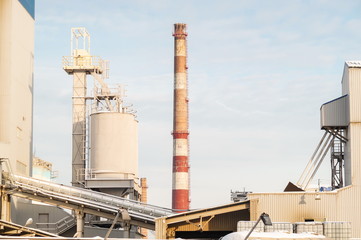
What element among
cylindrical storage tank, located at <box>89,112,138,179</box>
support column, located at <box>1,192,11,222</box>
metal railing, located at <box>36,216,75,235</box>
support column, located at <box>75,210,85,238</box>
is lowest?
metal railing, located at <box>36,216,75,235</box>

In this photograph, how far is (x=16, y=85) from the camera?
6384cm

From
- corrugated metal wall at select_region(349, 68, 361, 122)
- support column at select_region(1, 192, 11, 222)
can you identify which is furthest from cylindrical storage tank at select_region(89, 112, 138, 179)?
corrugated metal wall at select_region(349, 68, 361, 122)

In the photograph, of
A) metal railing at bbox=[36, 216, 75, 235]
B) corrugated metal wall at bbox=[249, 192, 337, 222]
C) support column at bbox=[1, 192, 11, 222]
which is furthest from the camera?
Result: metal railing at bbox=[36, 216, 75, 235]

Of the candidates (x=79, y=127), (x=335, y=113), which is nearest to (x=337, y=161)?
(x=335, y=113)

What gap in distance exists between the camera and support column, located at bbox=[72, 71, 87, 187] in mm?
79812

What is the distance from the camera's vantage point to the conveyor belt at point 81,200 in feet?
193

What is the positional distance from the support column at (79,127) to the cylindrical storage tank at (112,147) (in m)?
4.12

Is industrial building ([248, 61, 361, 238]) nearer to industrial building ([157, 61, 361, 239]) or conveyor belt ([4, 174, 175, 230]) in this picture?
industrial building ([157, 61, 361, 239])

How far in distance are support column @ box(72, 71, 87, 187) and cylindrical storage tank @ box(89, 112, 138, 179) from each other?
4.12m

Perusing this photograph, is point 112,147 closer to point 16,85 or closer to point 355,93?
point 16,85

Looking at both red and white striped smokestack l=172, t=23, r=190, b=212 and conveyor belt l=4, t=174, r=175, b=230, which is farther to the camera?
red and white striped smokestack l=172, t=23, r=190, b=212

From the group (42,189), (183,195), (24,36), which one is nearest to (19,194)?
(42,189)

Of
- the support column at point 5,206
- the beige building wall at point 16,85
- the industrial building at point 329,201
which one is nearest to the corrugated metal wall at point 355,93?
the industrial building at point 329,201

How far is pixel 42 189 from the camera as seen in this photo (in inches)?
2378
